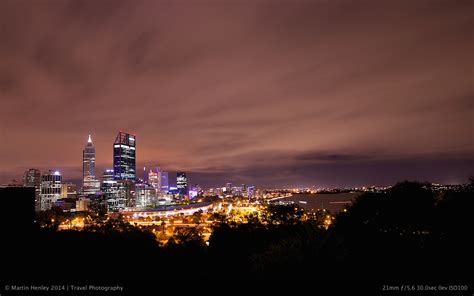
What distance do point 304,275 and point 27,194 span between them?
9.89 metres

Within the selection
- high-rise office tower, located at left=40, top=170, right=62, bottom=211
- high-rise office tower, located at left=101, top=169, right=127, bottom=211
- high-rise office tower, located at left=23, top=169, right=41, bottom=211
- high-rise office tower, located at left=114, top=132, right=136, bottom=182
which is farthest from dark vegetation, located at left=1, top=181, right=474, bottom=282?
high-rise office tower, located at left=114, top=132, right=136, bottom=182

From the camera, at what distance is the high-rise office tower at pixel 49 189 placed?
145500mm

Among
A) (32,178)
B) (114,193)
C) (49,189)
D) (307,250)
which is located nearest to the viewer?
(307,250)

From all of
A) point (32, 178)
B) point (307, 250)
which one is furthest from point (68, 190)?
point (307, 250)

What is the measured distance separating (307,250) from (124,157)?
189 metres

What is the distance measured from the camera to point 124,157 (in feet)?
611

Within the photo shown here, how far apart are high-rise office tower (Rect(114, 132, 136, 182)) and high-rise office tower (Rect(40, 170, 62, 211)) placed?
28.7m

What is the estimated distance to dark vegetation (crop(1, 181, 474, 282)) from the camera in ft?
27.1

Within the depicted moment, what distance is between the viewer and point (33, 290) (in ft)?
35.7

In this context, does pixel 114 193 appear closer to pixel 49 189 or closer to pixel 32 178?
pixel 49 189

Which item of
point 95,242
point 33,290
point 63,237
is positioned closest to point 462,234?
point 33,290

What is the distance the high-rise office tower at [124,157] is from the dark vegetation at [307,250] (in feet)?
522

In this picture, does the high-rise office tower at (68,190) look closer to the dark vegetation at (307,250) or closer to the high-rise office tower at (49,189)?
the high-rise office tower at (49,189)

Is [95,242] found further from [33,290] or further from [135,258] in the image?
[33,290]
